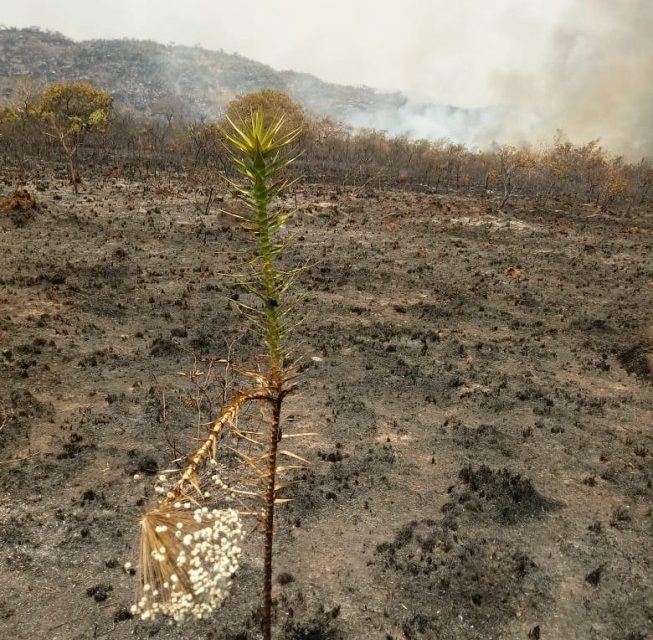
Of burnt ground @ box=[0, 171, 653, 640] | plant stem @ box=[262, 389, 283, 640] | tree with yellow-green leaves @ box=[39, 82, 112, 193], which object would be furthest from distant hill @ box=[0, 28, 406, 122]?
plant stem @ box=[262, 389, 283, 640]

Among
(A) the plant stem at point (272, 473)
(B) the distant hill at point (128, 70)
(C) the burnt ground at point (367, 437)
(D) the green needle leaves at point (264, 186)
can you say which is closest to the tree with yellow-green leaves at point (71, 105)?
(C) the burnt ground at point (367, 437)

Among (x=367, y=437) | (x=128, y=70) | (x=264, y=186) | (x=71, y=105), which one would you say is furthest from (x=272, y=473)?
(x=128, y=70)

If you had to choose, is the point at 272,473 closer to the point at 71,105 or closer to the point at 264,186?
the point at 264,186

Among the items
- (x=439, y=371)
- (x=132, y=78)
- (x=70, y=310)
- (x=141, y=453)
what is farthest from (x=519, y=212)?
(x=132, y=78)

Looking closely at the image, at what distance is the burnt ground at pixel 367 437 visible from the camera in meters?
9.77

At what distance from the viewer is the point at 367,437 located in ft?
48.6

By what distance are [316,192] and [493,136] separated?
361 ft

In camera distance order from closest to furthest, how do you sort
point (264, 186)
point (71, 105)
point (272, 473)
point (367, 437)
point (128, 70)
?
point (264, 186), point (272, 473), point (367, 437), point (71, 105), point (128, 70)

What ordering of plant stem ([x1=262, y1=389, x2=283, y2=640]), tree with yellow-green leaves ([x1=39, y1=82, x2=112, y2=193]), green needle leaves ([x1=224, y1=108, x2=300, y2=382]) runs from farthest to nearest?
tree with yellow-green leaves ([x1=39, y1=82, x2=112, y2=193]), plant stem ([x1=262, y1=389, x2=283, y2=640]), green needle leaves ([x1=224, y1=108, x2=300, y2=382])

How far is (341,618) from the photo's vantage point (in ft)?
30.8

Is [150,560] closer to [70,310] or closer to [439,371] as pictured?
[439,371]

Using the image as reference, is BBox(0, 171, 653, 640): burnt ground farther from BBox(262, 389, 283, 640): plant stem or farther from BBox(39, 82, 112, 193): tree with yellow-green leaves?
BBox(39, 82, 112, 193): tree with yellow-green leaves

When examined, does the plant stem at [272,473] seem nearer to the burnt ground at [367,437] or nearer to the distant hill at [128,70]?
the burnt ground at [367,437]

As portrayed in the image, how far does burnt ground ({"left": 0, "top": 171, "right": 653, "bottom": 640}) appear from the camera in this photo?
9.77 meters
